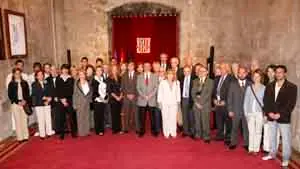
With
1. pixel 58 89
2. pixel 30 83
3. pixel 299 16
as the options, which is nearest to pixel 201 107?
pixel 299 16

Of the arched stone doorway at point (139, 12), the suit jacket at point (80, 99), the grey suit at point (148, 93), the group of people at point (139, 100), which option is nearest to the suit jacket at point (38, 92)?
the group of people at point (139, 100)

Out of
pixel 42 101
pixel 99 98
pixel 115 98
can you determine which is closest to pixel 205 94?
pixel 115 98

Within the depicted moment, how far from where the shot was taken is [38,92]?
581cm

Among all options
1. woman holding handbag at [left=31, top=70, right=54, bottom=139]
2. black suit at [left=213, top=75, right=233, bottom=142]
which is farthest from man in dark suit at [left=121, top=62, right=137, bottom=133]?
black suit at [left=213, top=75, right=233, bottom=142]

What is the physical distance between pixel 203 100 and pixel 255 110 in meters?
1.00

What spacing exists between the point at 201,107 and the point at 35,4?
5057mm

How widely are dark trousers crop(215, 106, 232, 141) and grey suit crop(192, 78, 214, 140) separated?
0.67 ft

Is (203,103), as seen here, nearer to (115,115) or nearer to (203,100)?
(203,100)

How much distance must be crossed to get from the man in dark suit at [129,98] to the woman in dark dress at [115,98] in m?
0.10

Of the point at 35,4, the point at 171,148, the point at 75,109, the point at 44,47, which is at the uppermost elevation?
the point at 35,4

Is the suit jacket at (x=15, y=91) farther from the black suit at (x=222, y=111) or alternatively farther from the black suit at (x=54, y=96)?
the black suit at (x=222, y=111)

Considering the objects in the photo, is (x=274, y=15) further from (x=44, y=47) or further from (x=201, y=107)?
(x=44, y=47)

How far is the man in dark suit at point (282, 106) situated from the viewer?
4.27 m

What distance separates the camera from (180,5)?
843cm
